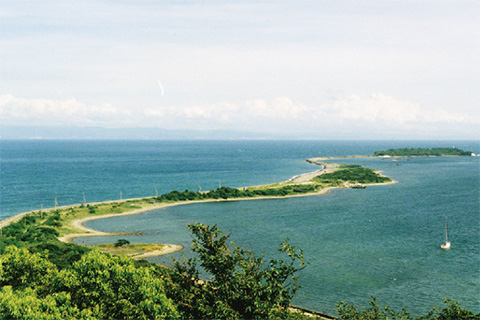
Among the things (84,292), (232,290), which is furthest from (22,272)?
(232,290)

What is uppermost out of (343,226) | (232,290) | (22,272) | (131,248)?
(232,290)

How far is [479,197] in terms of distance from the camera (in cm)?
11150

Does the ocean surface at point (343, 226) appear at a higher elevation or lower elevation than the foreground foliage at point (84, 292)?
lower

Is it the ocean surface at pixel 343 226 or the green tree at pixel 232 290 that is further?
the ocean surface at pixel 343 226

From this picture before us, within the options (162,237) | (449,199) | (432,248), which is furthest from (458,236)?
(162,237)

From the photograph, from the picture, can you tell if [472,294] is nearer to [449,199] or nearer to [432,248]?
[432,248]

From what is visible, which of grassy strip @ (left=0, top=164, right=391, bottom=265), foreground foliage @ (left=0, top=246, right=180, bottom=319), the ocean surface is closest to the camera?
foreground foliage @ (left=0, top=246, right=180, bottom=319)

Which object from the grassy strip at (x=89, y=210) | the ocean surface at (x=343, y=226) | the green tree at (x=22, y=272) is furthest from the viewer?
the grassy strip at (x=89, y=210)

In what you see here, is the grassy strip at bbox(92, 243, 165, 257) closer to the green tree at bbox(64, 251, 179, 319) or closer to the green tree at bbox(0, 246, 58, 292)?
the green tree at bbox(0, 246, 58, 292)

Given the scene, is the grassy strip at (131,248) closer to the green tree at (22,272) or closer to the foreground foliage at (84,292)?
the green tree at (22,272)

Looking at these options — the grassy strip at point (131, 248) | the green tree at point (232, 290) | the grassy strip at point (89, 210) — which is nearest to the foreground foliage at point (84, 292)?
the green tree at point (232, 290)

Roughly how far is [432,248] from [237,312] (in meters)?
53.5

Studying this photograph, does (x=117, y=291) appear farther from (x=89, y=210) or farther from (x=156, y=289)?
(x=89, y=210)

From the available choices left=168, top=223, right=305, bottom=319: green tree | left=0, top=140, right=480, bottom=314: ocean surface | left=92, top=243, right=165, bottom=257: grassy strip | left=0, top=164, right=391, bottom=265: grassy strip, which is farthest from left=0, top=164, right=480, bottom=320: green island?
left=92, top=243, right=165, bottom=257: grassy strip
